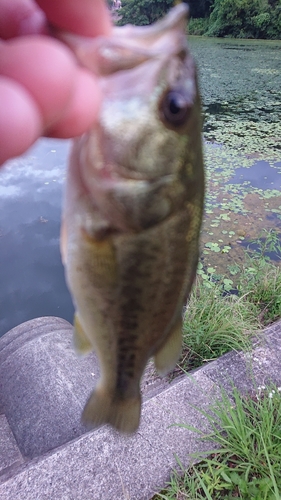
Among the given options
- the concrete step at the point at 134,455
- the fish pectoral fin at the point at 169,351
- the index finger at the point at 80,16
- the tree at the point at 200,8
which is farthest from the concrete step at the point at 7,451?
the tree at the point at 200,8

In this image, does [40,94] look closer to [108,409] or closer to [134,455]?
[108,409]

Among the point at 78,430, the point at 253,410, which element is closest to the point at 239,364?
the point at 253,410

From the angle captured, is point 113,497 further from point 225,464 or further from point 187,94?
point 187,94

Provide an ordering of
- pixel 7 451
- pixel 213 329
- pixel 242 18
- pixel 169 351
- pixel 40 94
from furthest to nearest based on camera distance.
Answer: pixel 242 18 → pixel 213 329 → pixel 7 451 → pixel 169 351 → pixel 40 94

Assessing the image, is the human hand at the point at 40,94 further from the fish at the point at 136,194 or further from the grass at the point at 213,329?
the grass at the point at 213,329

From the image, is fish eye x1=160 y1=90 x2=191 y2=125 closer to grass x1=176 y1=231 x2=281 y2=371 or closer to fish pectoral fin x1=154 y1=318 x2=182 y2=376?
fish pectoral fin x1=154 y1=318 x2=182 y2=376

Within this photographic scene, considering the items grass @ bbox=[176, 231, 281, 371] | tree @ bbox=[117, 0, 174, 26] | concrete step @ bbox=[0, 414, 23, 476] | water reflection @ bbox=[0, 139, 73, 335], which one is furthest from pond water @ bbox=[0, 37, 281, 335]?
tree @ bbox=[117, 0, 174, 26]

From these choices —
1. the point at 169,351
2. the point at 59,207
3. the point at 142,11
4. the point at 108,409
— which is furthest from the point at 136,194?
the point at 142,11
